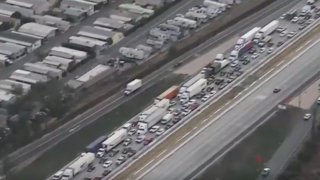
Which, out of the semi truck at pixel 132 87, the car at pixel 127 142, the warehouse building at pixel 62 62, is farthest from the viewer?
the warehouse building at pixel 62 62

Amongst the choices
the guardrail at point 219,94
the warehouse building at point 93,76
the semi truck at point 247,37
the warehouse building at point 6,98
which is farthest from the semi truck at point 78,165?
the semi truck at point 247,37

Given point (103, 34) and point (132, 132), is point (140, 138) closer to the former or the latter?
point (132, 132)

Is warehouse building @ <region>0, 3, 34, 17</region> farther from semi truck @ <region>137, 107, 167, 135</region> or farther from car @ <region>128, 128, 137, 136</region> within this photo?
car @ <region>128, 128, 137, 136</region>

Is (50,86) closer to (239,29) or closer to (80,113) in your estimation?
(80,113)

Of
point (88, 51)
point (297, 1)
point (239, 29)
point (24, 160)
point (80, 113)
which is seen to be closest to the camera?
point (24, 160)

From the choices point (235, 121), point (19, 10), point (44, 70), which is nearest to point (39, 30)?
point (19, 10)

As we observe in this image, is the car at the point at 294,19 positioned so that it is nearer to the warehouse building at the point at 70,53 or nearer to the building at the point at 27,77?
the warehouse building at the point at 70,53

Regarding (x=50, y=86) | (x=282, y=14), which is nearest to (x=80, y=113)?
(x=50, y=86)
